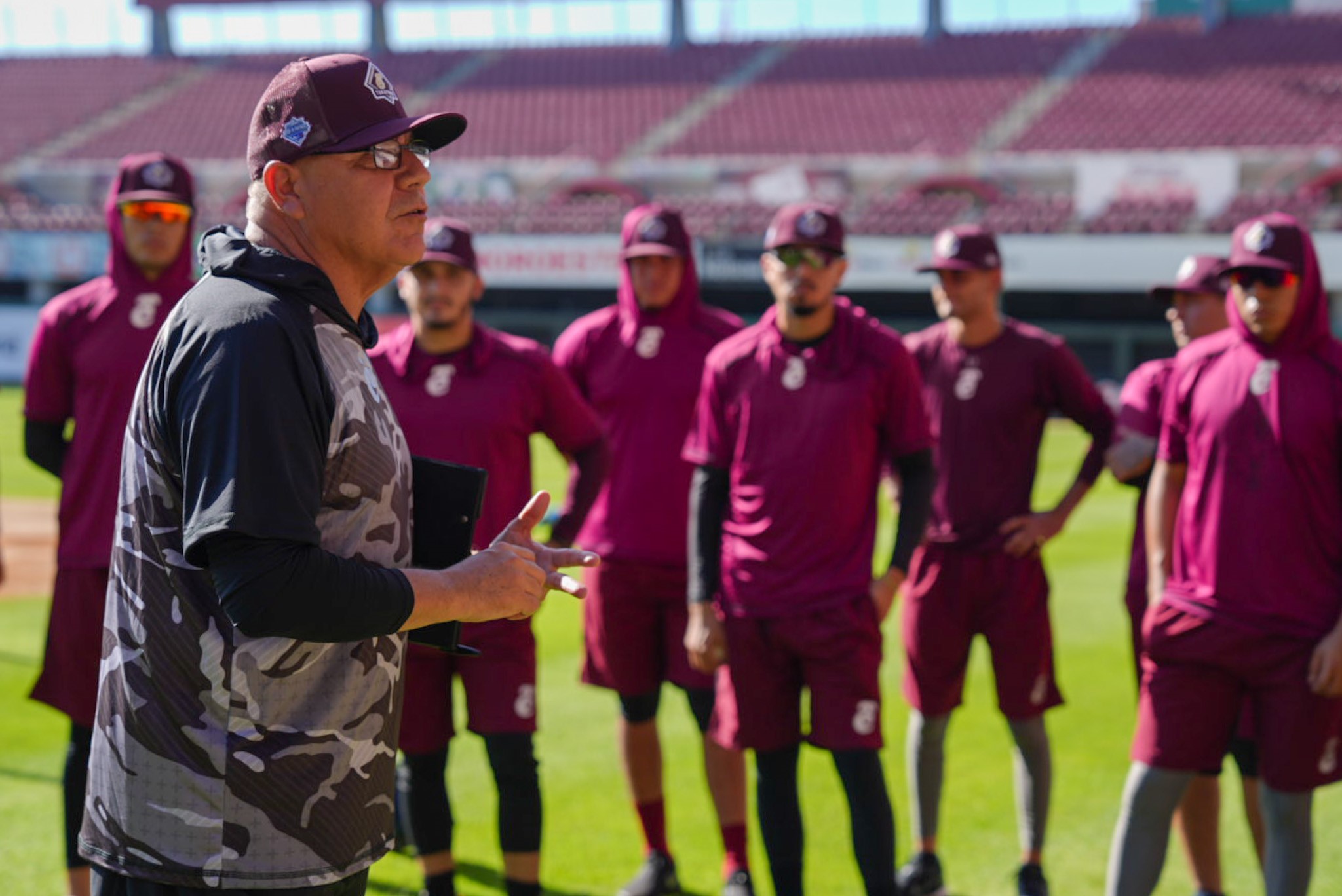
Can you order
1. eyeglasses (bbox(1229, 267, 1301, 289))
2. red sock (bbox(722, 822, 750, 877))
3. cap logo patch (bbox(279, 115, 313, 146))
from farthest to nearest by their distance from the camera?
red sock (bbox(722, 822, 750, 877)) < eyeglasses (bbox(1229, 267, 1301, 289)) < cap logo patch (bbox(279, 115, 313, 146))

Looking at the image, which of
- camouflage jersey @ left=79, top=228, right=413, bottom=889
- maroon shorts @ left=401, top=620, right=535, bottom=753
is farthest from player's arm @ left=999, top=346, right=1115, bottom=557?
camouflage jersey @ left=79, top=228, right=413, bottom=889

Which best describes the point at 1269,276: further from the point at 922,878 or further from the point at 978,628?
the point at 922,878

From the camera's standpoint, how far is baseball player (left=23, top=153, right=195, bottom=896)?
4.48 metres

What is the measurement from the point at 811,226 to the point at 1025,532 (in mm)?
1638

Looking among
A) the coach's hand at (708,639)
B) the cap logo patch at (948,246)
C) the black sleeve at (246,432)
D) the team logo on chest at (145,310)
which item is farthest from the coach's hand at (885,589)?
the black sleeve at (246,432)

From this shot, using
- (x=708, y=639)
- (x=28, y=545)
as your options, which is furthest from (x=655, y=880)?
(x=28, y=545)

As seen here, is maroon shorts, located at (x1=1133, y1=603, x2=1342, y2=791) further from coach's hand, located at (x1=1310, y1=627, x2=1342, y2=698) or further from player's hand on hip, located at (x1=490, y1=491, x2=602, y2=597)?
player's hand on hip, located at (x1=490, y1=491, x2=602, y2=597)

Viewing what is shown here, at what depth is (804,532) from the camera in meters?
4.46

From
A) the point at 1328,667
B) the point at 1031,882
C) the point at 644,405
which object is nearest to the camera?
the point at 1328,667

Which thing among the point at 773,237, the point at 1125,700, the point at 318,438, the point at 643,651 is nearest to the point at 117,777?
the point at 318,438

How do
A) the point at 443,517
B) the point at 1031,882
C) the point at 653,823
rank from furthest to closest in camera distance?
1. the point at 653,823
2. the point at 1031,882
3. the point at 443,517

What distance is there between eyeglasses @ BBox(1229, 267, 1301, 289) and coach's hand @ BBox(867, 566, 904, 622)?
1.36 metres

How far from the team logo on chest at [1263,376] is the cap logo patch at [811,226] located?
4.60ft

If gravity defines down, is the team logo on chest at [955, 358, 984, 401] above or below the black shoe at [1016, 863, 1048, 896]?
above
